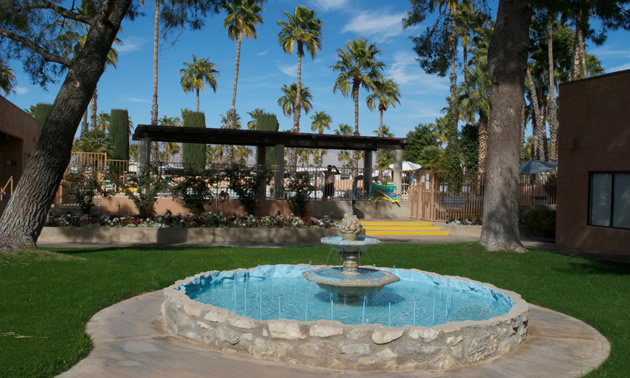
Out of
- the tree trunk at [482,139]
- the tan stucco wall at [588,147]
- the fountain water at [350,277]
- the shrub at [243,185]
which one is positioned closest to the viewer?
the fountain water at [350,277]

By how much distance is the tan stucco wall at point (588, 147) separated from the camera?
14.6 metres

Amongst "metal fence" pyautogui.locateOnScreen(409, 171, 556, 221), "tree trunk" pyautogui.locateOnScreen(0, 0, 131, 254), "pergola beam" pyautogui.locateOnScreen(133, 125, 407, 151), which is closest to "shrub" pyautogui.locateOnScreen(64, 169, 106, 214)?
"pergola beam" pyautogui.locateOnScreen(133, 125, 407, 151)

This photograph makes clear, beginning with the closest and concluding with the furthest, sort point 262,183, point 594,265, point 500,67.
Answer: point 594,265 → point 500,67 → point 262,183

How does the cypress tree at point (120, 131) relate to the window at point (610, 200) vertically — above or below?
above

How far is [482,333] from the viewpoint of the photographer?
525 cm

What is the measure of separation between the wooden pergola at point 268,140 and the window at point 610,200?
1068 centimetres

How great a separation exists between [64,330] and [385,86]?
174ft

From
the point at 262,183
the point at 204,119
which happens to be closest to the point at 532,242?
the point at 262,183

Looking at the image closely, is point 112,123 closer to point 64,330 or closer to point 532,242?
point 532,242

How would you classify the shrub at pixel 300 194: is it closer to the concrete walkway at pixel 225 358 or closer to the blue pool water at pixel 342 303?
the blue pool water at pixel 342 303

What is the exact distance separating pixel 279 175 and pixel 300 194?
260 cm


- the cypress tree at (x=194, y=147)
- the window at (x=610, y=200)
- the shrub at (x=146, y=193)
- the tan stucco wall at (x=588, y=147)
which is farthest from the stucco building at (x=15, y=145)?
the window at (x=610, y=200)

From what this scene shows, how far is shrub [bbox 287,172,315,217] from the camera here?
1964 cm

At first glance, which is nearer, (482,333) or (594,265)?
(482,333)
